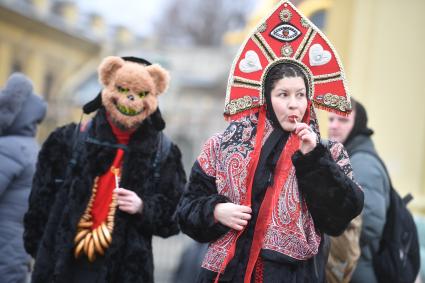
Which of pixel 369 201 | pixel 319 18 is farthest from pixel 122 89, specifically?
pixel 319 18

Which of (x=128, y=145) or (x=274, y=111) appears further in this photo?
(x=128, y=145)

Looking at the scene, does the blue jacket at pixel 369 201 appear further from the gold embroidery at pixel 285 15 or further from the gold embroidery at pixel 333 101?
the gold embroidery at pixel 285 15

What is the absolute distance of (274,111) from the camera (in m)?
2.94

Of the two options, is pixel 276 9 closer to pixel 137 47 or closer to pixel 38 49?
pixel 38 49

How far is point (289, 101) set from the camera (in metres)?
2.89

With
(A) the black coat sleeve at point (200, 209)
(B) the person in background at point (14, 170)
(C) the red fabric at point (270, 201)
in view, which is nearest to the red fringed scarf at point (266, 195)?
(C) the red fabric at point (270, 201)

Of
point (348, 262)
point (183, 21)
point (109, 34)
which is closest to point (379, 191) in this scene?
point (348, 262)

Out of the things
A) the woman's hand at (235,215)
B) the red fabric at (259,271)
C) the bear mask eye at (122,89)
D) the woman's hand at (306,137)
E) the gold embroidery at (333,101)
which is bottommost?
the red fabric at (259,271)

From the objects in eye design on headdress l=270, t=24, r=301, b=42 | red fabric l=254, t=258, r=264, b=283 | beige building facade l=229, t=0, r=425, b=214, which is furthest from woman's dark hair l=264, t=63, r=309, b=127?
beige building facade l=229, t=0, r=425, b=214

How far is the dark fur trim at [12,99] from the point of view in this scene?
4.22 metres

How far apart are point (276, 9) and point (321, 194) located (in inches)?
32.4

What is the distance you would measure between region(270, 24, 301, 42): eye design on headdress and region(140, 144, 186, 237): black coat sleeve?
→ 1163mm

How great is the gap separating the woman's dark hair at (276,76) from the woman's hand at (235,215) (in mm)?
404

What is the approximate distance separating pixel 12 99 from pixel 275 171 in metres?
2.04
